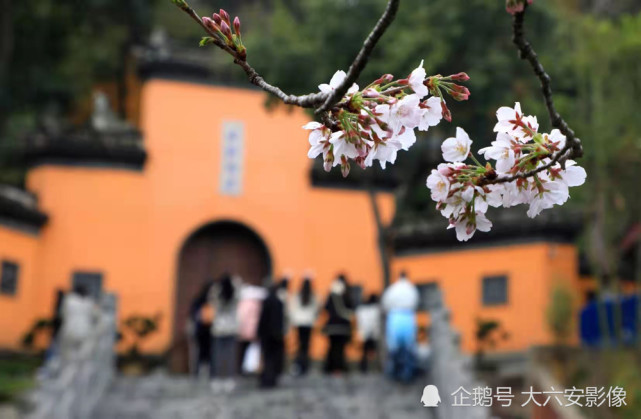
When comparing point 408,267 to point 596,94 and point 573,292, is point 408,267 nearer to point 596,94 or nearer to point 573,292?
point 573,292

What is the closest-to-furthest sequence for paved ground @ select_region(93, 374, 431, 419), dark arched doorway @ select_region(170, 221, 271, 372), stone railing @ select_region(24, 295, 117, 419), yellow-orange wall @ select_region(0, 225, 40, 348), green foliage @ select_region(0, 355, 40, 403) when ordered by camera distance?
stone railing @ select_region(24, 295, 117, 419) < paved ground @ select_region(93, 374, 431, 419) < green foliage @ select_region(0, 355, 40, 403) < yellow-orange wall @ select_region(0, 225, 40, 348) < dark arched doorway @ select_region(170, 221, 271, 372)

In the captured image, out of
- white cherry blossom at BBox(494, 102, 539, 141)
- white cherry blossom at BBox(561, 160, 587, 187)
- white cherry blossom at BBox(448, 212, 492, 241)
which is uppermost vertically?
white cherry blossom at BBox(494, 102, 539, 141)

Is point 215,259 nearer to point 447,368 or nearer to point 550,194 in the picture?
point 447,368

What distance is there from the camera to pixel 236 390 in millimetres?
15414

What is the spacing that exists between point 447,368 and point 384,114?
11.1m

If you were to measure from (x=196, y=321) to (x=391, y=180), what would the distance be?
28.6ft

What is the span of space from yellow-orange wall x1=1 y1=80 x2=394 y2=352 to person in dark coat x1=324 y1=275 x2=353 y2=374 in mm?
5821

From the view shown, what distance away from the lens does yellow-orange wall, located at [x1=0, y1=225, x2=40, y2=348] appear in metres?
20.7

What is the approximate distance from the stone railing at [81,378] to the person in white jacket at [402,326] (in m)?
4.00

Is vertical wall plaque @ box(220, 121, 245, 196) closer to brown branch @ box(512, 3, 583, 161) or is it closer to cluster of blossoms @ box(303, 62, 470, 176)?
cluster of blossoms @ box(303, 62, 470, 176)

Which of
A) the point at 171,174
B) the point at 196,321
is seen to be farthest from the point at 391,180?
the point at 196,321

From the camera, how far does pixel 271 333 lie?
15.5 meters

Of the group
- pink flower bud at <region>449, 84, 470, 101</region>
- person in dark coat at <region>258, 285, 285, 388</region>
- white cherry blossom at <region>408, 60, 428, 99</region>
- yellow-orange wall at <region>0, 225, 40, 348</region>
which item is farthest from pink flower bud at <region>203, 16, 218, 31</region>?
yellow-orange wall at <region>0, 225, 40, 348</region>

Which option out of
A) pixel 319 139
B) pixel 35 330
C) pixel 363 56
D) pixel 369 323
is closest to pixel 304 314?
pixel 369 323
